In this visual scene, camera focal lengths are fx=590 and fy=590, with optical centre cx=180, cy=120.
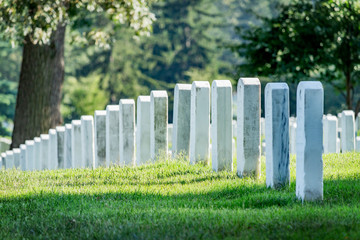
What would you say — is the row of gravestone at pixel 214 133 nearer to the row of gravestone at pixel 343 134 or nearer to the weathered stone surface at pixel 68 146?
the weathered stone surface at pixel 68 146

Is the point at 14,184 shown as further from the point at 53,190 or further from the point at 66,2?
the point at 66,2

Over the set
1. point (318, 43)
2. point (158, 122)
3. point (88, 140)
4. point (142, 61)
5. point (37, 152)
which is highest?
point (142, 61)

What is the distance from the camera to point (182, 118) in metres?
7.88

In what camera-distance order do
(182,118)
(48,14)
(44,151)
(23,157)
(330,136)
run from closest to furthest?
(182,118), (330,136), (44,151), (48,14), (23,157)

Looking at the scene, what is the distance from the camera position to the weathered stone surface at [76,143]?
10046mm

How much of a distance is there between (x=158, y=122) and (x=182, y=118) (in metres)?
0.35

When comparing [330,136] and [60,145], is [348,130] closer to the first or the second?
[330,136]

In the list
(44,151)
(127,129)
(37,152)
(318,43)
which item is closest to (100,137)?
(127,129)

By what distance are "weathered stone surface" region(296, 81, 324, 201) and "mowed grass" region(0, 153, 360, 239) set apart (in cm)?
15

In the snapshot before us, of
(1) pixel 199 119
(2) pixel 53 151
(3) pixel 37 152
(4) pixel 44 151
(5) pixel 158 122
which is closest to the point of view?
(1) pixel 199 119

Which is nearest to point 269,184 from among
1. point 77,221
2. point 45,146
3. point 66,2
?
point 77,221

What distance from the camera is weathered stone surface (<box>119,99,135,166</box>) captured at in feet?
27.6

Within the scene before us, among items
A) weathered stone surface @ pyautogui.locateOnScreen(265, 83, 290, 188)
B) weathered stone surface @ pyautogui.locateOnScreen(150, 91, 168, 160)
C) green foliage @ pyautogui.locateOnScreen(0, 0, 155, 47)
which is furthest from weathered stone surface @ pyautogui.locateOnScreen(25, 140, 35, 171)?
weathered stone surface @ pyautogui.locateOnScreen(265, 83, 290, 188)

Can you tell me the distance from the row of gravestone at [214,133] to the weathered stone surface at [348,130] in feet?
12.5
